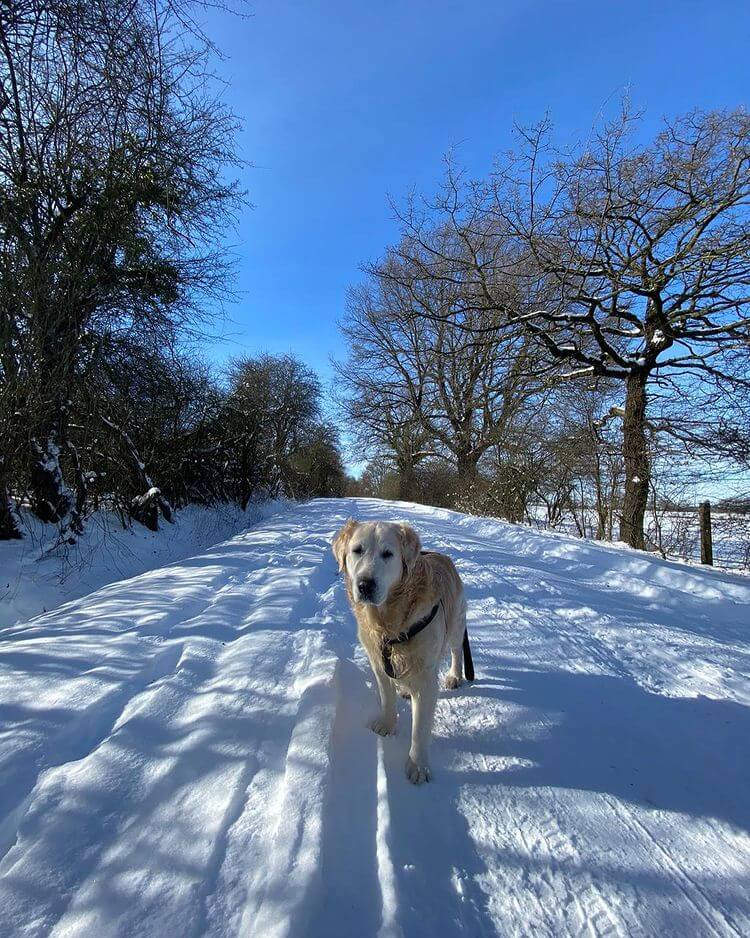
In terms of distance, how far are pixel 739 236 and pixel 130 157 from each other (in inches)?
411

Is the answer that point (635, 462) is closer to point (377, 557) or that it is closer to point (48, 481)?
point (377, 557)

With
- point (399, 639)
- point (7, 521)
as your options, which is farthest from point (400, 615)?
point (7, 521)

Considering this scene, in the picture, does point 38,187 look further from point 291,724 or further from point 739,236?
point 739,236

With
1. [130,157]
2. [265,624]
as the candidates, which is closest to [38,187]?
[130,157]

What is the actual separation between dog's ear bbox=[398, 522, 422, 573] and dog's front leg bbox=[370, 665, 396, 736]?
2.16ft

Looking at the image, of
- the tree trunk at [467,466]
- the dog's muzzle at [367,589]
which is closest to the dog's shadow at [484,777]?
the dog's muzzle at [367,589]

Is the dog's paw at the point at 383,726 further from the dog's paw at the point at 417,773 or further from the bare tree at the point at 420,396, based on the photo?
the bare tree at the point at 420,396

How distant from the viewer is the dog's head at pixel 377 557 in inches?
91.3

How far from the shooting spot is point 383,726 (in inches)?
95.5

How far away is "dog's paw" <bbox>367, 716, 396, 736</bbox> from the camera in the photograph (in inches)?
94.8

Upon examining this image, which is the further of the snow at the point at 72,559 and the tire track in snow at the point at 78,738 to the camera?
the snow at the point at 72,559

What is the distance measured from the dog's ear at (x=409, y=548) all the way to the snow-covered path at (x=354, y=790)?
98cm

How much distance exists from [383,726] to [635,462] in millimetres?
8043

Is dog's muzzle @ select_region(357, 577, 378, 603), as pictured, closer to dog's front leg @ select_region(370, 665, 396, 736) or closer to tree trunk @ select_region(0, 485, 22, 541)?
dog's front leg @ select_region(370, 665, 396, 736)
